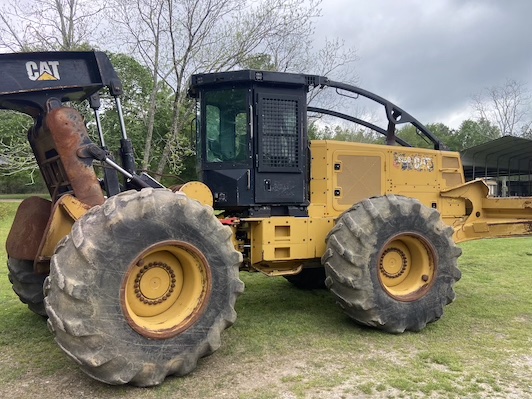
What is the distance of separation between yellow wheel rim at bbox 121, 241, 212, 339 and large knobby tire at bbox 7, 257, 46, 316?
1808 millimetres

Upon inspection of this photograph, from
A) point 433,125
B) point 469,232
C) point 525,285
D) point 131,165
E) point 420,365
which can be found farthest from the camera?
point 433,125

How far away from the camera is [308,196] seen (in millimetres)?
5977

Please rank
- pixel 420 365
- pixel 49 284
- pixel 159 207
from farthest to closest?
pixel 420 365, pixel 159 207, pixel 49 284

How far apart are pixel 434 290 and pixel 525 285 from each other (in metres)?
3.05

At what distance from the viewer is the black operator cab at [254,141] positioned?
5586mm

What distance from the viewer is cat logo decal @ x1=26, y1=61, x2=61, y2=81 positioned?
4.48m

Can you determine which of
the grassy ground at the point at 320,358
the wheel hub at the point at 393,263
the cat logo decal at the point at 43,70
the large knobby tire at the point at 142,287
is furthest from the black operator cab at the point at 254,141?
the cat logo decal at the point at 43,70

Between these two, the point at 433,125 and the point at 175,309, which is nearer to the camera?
the point at 175,309

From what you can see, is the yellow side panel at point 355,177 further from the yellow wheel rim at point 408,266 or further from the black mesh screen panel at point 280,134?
the yellow wheel rim at point 408,266

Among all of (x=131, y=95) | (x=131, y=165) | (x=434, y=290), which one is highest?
(x=131, y=95)

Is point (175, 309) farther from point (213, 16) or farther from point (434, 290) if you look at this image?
point (213, 16)

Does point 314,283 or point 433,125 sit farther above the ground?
point 433,125

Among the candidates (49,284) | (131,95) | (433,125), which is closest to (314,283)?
(49,284)

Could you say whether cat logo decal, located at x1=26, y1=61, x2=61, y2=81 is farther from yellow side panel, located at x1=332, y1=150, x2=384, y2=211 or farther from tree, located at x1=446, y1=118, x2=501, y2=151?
tree, located at x1=446, y1=118, x2=501, y2=151
